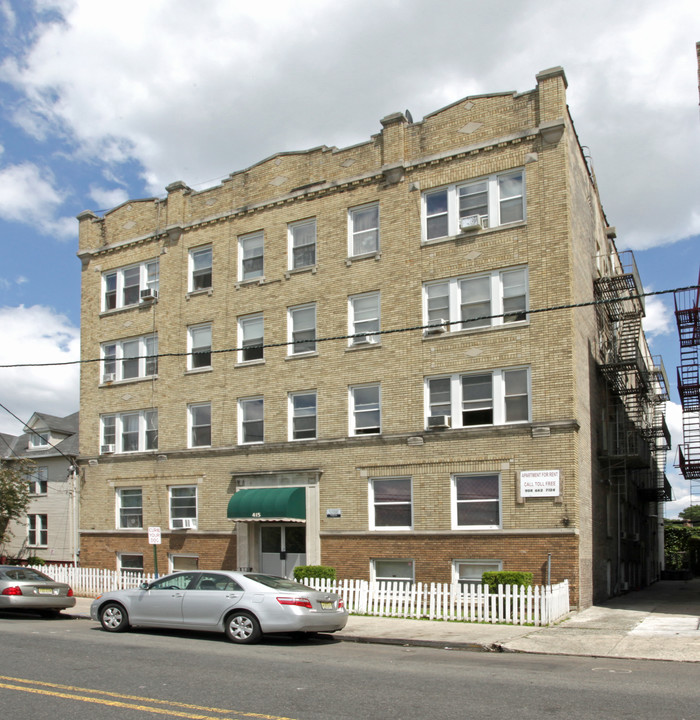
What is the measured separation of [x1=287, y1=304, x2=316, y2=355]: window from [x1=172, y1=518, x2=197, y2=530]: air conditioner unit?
21.4ft

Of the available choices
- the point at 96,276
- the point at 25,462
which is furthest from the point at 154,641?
the point at 25,462

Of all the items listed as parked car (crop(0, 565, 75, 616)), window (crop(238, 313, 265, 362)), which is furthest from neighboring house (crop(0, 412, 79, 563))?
parked car (crop(0, 565, 75, 616))

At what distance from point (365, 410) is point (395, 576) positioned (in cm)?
483

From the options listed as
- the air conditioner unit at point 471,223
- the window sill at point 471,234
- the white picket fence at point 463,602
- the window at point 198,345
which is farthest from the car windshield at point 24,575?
the air conditioner unit at point 471,223

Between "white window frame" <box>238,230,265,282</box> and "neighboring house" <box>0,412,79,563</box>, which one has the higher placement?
"white window frame" <box>238,230,265,282</box>

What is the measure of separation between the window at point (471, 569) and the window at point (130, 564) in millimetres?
11784

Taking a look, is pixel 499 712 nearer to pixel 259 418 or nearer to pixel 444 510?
pixel 444 510

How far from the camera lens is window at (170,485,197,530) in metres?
26.7

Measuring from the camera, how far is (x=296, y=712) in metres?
8.19

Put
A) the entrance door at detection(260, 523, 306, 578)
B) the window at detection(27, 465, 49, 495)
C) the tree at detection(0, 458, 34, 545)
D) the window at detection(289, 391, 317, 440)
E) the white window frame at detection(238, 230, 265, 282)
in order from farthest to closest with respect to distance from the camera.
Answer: the window at detection(27, 465, 49, 495), the tree at detection(0, 458, 34, 545), the white window frame at detection(238, 230, 265, 282), the window at detection(289, 391, 317, 440), the entrance door at detection(260, 523, 306, 578)

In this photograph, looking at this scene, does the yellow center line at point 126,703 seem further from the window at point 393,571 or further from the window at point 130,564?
the window at point 130,564

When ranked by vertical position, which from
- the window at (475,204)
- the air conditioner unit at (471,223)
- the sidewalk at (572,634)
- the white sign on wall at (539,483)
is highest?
the window at (475,204)

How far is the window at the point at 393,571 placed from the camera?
22484 mm

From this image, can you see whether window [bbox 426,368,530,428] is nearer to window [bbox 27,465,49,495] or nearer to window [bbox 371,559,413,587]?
window [bbox 371,559,413,587]
